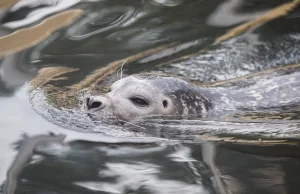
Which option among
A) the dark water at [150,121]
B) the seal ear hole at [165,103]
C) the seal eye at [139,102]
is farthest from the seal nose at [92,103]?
the seal ear hole at [165,103]

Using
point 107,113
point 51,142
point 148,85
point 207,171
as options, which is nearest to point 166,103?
point 148,85

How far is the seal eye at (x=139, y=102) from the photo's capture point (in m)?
5.16

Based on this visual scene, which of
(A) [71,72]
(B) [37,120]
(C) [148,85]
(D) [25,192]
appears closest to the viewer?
(D) [25,192]

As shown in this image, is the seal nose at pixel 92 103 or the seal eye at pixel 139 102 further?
the seal eye at pixel 139 102

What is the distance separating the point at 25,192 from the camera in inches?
140

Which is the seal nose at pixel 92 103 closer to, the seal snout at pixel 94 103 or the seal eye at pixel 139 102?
the seal snout at pixel 94 103

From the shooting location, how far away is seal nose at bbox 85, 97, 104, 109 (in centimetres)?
487

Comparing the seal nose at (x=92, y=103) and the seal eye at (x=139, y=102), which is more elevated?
the seal eye at (x=139, y=102)

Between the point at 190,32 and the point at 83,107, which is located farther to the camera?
the point at 190,32

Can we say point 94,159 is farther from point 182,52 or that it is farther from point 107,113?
point 182,52

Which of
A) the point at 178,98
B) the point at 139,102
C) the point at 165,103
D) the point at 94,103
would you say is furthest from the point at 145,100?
the point at 94,103

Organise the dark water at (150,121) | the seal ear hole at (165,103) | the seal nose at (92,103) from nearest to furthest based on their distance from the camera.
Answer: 1. the dark water at (150,121)
2. the seal nose at (92,103)
3. the seal ear hole at (165,103)

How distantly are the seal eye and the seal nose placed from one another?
0.34m

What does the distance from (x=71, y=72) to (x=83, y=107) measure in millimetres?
1062
